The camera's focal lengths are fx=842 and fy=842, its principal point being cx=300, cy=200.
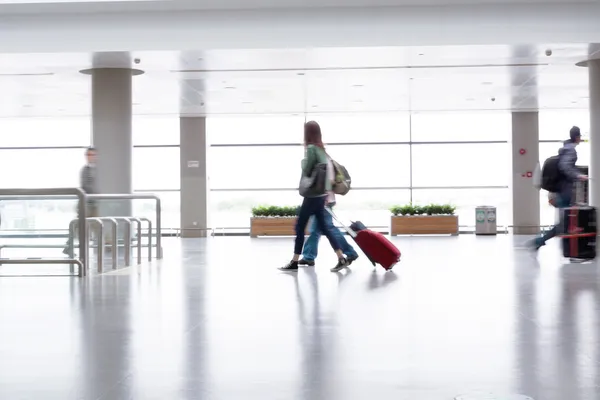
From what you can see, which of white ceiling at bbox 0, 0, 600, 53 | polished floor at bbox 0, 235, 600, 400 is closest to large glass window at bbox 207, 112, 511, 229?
white ceiling at bbox 0, 0, 600, 53

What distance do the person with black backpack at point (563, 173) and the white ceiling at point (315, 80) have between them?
4040mm

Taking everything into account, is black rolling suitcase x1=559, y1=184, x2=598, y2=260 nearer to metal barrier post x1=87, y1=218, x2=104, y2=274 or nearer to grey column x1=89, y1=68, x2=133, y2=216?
metal barrier post x1=87, y1=218, x2=104, y2=274

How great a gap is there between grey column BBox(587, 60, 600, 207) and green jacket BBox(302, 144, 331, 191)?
338 inches

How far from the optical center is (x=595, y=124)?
56.3ft

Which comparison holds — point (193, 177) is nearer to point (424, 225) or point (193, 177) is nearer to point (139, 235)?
point (424, 225)

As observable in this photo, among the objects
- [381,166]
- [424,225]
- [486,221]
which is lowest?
[424,225]

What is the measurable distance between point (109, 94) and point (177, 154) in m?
12.2

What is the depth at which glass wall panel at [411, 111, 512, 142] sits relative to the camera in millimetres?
28875

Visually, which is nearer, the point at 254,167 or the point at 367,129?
the point at 254,167

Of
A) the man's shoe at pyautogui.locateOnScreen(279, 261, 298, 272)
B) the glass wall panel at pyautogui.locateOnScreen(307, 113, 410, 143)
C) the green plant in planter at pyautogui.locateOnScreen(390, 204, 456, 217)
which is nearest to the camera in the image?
the man's shoe at pyautogui.locateOnScreen(279, 261, 298, 272)

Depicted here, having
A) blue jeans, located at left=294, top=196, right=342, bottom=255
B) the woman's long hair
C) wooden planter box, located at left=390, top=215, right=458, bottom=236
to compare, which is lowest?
wooden planter box, located at left=390, top=215, right=458, bottom=236

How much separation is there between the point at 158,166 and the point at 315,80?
11.2 metres

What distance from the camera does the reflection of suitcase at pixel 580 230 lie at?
36.6 feet

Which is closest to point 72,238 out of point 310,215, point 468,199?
point 310,215
